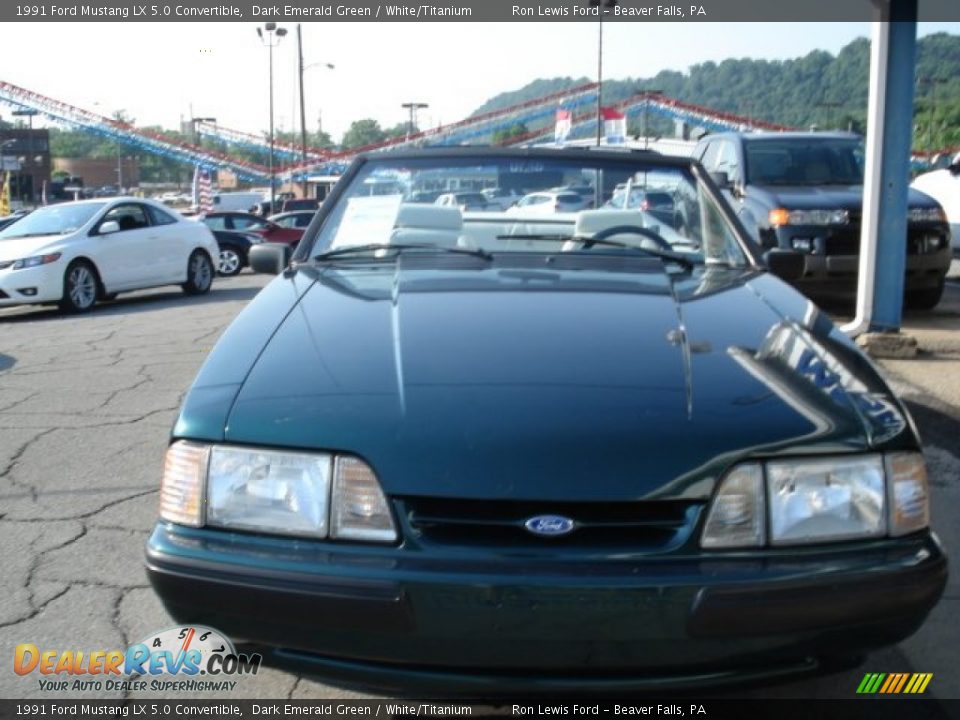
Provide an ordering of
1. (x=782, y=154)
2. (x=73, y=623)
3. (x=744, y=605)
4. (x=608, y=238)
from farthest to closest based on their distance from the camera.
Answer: (x=782, y=154), (x=608, y=238), (x=73, y=623), (x=744, y=605)

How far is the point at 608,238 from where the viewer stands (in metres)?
3.49

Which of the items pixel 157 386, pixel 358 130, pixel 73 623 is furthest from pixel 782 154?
pixel 358 130

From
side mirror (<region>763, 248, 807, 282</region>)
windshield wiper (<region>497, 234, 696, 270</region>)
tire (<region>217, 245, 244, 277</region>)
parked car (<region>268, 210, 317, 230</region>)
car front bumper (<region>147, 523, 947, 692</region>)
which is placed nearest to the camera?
car front bumper (<region>147, 523, 947, 692</region>)

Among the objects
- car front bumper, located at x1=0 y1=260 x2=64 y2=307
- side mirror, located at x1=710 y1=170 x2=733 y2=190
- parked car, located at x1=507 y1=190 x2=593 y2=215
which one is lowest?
car front bumper, located at x1=0 y1=260 x2=64 y2=307

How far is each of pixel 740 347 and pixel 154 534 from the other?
56.7 inches

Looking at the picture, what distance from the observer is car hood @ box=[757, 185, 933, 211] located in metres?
8.65

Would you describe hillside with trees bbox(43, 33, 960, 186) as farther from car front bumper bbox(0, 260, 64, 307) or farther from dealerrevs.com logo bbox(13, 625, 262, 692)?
dealerrevs.com logo bbox(13, 625, 262, 692)

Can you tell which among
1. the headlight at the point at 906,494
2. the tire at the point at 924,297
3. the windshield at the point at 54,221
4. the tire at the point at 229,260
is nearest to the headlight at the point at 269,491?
the headlight at the point at 906,494

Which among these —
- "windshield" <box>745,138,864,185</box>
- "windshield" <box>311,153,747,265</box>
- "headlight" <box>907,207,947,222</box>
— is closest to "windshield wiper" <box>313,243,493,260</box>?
"windshield" <box>311,153,747,265</box>

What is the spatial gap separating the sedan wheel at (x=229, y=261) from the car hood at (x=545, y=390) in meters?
18.1

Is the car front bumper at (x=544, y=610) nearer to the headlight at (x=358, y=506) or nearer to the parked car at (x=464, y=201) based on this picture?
the headlight at (x=358, y=506)

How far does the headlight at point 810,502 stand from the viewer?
2041mm

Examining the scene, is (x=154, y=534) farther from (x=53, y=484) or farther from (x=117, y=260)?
(x=117, y=260)

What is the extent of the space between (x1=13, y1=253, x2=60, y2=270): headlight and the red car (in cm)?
997
